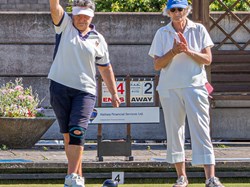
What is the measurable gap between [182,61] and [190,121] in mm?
584

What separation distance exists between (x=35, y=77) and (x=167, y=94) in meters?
6.46

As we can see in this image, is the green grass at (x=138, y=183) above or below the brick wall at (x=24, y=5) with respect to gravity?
below

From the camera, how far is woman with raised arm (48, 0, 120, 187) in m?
8.22

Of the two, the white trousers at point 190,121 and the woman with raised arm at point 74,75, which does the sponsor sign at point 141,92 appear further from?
the woman with raised arm at point 74,75

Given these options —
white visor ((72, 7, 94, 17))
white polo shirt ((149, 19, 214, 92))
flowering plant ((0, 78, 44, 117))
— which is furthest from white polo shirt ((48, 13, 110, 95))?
flowering plant ((0, 78, 44, 117))

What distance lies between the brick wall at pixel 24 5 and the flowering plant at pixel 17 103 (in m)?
9.62

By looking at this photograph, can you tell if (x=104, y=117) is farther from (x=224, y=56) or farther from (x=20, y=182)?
(x=224, y=56)

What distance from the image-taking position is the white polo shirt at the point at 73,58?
8266 mm

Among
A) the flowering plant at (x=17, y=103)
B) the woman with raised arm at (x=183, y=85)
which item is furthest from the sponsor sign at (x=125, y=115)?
the woman with raised arm at (x=183, y=85)

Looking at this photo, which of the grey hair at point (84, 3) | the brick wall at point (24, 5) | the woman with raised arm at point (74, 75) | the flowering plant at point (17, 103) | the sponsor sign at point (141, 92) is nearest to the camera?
the woman with raised arm at point (74, 75)

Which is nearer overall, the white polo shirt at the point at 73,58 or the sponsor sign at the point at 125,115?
the white polo shirt at the point at 73,58

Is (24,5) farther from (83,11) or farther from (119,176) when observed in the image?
(83,11)

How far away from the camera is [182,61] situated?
28.4ft

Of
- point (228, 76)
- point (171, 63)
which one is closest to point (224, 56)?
point (228, 76)
